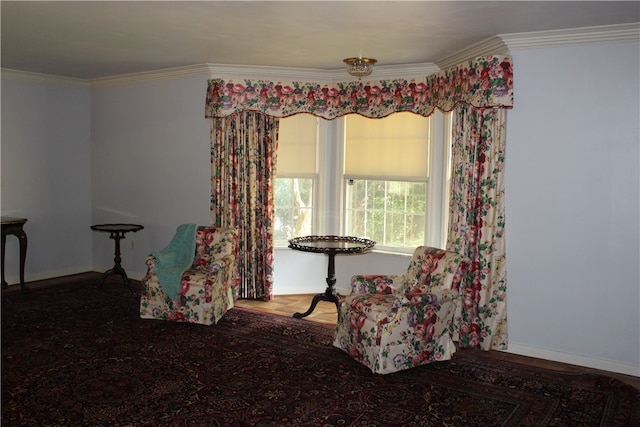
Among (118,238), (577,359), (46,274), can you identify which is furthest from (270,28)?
(46,274)

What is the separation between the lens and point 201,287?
5.01m

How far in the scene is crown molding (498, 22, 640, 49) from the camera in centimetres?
395

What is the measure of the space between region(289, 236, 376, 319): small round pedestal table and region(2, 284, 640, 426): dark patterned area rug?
53 centimetres

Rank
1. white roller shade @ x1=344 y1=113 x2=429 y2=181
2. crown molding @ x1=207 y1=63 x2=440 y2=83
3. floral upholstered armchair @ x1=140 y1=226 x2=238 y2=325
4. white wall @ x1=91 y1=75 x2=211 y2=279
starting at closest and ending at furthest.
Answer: floral upholstered armchair @ x1=140 y1=226 x2=238 y2=325 → crown molding @ x1=207 y1=63 x2=440 y2=83 → white roller shade @ x1=344 y1=113 x2=429 y2=181 → white wall @ x1=91 y1=75 x2=211 y2=279

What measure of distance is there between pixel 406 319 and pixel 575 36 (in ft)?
7.64

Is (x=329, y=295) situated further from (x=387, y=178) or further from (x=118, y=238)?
(x=118, y=238)

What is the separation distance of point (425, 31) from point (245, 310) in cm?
306

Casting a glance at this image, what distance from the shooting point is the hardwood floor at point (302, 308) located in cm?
423

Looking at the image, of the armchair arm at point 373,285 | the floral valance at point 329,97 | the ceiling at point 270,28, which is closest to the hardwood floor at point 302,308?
the armchair arm at point 373,285

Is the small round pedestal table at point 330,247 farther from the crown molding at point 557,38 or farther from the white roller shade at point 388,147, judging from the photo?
the crown molding at point 557,38

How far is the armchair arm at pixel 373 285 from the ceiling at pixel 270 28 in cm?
188

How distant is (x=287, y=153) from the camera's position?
249 inches

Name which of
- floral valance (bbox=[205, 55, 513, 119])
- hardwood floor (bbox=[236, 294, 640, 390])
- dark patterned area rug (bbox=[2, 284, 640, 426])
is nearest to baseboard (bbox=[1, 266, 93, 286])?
dark patterned area rug (bbox=[2, 284, 640, 426])

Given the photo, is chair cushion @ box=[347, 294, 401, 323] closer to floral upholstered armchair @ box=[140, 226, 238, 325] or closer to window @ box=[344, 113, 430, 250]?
floral upholstered armchair @ box=[140, 226, 238, 325]
